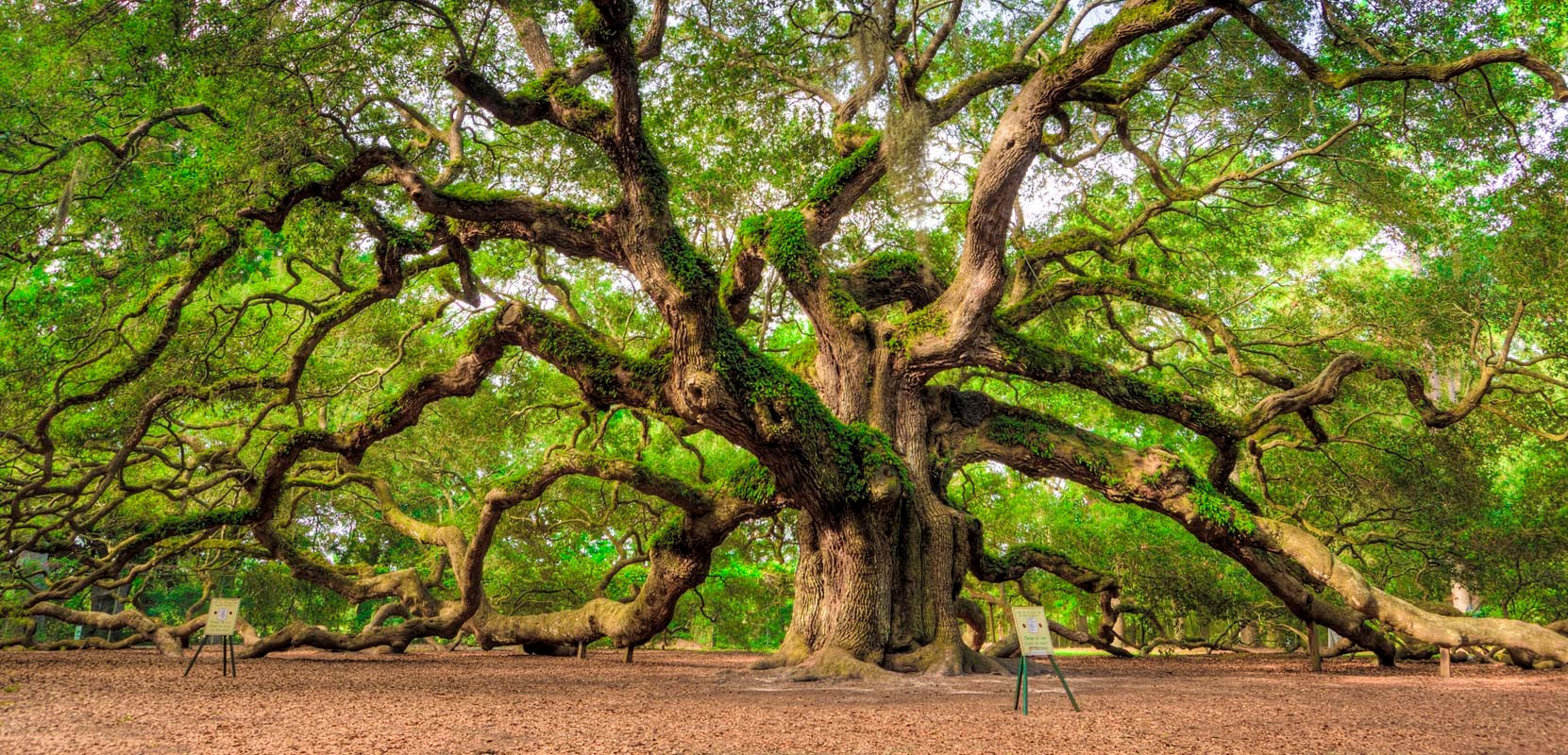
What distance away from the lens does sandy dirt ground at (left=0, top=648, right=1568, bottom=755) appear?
372 centimetres

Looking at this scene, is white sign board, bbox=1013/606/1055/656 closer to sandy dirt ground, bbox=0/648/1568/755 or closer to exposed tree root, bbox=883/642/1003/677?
sandy dirt ground, bbox=0/648/1568/755

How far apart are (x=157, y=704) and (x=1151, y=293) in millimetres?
9030

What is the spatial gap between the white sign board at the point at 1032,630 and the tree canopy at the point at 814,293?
2.31m

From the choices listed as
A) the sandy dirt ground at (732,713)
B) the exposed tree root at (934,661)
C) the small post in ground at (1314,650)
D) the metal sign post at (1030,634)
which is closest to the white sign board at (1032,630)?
the metal sign post at (1030,634)

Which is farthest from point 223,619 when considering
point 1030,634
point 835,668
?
point 1030,634

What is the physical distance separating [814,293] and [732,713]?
4.47 meters

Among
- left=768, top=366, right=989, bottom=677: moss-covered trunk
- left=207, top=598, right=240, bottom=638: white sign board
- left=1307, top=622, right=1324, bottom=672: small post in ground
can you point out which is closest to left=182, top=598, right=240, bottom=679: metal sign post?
left=207, top=598, right=240, bottom=638: white sign board

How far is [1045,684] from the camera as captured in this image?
682cm

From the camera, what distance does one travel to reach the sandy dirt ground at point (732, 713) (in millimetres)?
3721

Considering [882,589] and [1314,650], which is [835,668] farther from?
[1314,650]

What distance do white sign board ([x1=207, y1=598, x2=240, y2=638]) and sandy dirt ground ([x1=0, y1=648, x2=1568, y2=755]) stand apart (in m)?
0.45

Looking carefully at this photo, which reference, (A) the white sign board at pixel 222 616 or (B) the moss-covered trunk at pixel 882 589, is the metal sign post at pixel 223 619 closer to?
(A) the white sign board at pixel 222 616

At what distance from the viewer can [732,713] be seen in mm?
4816

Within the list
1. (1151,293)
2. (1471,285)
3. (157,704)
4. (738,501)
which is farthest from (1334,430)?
(157,704)
